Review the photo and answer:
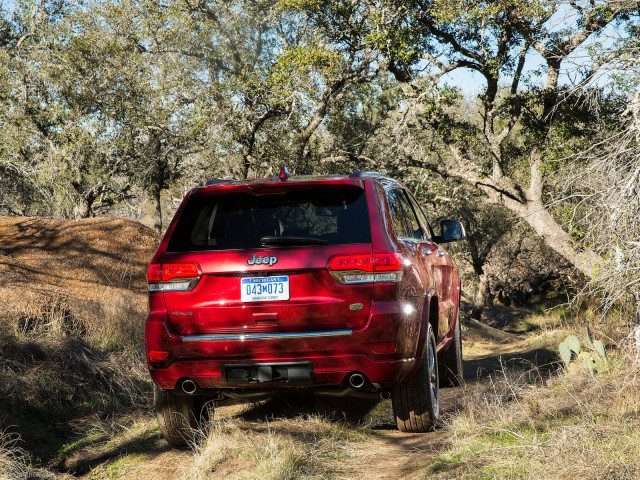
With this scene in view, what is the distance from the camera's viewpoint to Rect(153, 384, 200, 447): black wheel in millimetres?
4898

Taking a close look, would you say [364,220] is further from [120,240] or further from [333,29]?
[333,29]

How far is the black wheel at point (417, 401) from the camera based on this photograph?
4781 mm

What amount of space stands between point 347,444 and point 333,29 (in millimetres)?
11920

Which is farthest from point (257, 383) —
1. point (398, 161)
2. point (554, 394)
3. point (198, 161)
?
point (198, 161)

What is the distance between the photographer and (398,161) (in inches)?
675

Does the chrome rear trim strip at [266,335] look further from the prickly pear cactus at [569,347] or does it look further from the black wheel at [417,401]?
the prickly pear cactus at [569,347]

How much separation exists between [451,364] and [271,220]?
3.08m

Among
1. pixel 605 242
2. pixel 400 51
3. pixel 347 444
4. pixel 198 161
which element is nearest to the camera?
pixel 347 444

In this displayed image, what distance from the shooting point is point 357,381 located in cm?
441

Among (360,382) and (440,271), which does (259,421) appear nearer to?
(360,382)

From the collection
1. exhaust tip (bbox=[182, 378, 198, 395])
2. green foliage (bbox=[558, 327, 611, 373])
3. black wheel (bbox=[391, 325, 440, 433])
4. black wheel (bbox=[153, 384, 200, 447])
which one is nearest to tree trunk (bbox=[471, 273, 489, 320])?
green foliage (bbox=[558, 327, 611, 373])

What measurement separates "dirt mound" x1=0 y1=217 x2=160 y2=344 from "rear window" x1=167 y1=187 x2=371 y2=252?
379 centimetres

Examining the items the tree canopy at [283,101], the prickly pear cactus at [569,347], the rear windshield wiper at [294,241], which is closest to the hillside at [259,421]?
the prickly pear cactus at [569,347]

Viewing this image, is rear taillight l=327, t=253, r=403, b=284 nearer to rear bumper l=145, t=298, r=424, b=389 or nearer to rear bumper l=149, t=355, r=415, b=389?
rear bumper l=145, t=298, r=424, b=389
